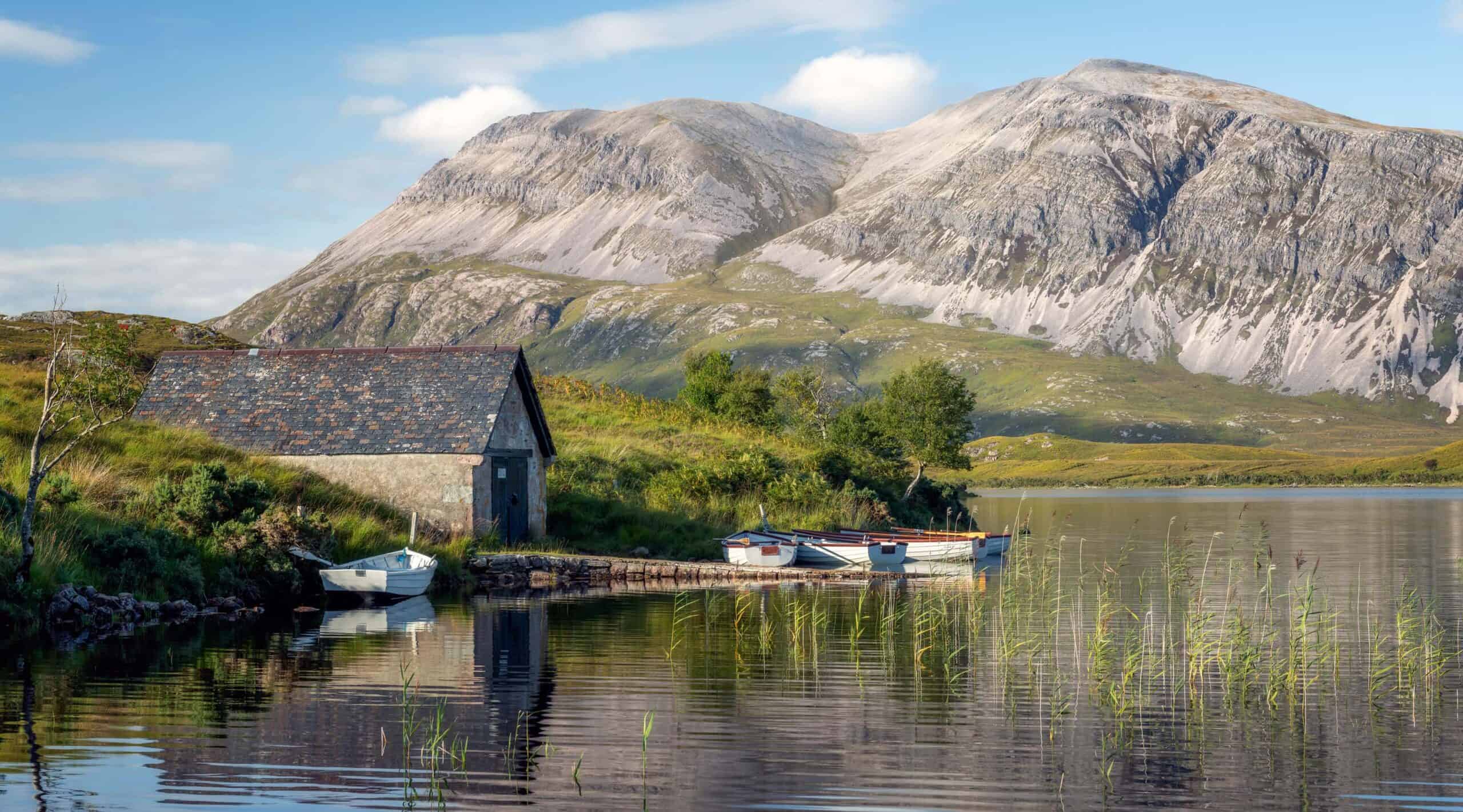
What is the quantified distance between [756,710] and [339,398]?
104 ft

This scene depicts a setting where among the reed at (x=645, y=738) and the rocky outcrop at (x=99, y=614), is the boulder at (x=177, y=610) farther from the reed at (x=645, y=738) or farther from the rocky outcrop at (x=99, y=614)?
the reed at (x=645, y=738)

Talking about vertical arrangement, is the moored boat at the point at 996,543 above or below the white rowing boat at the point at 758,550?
below

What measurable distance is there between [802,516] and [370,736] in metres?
40.8

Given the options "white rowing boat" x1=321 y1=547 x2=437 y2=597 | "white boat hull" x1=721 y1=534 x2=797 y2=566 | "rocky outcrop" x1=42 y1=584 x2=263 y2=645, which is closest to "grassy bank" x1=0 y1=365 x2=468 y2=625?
"rocky outcrop" x1=42 y1=584 x2=263 y2=645

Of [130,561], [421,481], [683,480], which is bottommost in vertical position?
[130,561]

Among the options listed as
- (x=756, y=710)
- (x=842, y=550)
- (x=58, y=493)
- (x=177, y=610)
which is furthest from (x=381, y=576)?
(x=842, y=550)

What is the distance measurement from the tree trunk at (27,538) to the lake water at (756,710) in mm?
2711

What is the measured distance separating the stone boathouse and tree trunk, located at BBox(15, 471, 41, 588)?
1687 centimetres

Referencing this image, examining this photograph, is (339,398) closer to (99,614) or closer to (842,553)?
(842,553)

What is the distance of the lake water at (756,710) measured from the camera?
14469 millimetres

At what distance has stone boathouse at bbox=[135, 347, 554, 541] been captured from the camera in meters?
44.3

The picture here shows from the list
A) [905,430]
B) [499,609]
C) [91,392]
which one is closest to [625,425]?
[905,430]

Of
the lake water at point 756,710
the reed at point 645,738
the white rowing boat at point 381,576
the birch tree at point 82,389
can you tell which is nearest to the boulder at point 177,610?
the lake water at point 756,710

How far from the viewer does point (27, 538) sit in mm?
27328
